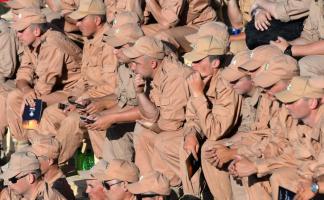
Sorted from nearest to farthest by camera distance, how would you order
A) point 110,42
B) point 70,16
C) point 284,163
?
point 284,163, point 110,42, point 70,16

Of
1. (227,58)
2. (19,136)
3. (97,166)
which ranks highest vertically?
(227,58)

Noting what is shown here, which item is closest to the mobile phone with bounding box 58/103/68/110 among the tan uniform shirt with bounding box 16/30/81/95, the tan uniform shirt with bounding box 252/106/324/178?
the tan uniform shirt with bounding box 16/30/81/95

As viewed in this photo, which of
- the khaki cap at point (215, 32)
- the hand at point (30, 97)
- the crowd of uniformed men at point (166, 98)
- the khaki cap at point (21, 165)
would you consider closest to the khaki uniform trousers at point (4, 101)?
the crowd of uniformed men at point (166, 98)

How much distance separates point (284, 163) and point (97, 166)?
170cm

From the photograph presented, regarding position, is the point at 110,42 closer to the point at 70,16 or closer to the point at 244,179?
the point at 70,16

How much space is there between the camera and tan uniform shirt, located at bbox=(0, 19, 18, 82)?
13430 millimetres

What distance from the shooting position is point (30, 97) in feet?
41.1

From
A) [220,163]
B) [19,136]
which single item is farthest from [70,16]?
[220,163]

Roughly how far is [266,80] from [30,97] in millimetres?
3557

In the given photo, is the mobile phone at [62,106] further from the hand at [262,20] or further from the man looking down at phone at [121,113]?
the hand at [262,20]

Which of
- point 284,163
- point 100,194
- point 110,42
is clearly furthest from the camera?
point 110,42

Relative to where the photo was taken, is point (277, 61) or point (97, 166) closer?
point (277, 61)

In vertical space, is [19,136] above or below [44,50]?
below

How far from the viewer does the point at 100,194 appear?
33.7 feet
